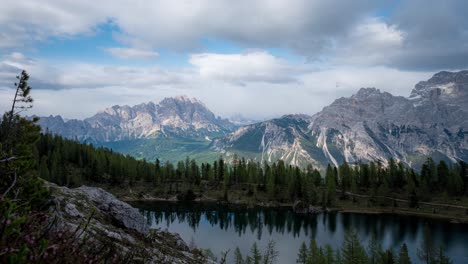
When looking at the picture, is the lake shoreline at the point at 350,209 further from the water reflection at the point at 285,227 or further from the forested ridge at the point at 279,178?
the water reflection at the point at 285,227

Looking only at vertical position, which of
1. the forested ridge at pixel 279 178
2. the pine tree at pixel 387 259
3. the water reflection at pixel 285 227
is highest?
the forested ridge at pixel 279 178

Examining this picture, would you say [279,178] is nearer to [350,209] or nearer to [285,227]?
[350,209]

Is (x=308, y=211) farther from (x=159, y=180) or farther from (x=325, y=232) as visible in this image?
(x=159, y=180)

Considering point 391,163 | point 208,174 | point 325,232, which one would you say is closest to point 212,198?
point 208,174

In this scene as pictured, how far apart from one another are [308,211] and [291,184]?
21.3m

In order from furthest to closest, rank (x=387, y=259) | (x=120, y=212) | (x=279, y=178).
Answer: (x=279, y=178) < (x=387, y=259) < (x=120, y=212)

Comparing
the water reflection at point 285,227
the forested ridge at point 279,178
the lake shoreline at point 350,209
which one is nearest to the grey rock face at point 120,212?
the water reflection at point 285,227

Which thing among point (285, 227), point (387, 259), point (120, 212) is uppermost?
point (120, 212)

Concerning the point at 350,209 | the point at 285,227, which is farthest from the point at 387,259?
the point at 350,209

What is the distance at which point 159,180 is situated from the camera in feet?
624

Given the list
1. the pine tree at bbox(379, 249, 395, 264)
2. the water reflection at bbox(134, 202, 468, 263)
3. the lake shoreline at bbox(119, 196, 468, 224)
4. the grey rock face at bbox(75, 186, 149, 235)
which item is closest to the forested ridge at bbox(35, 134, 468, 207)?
the lake shoreline at bbox(119, 196, 468, 224)

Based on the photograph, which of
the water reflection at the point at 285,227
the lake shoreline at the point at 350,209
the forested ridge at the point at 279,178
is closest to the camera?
the water reflection at the point at 285,227

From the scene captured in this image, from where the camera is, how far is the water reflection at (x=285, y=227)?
101875mm

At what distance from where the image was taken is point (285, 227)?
123938 millimetres
